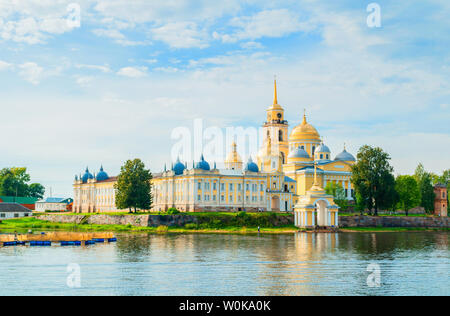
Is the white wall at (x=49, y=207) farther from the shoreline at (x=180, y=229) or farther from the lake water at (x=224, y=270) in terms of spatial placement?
the lake water at (x=224, y=270)

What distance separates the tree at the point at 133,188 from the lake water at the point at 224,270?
43.0 meters

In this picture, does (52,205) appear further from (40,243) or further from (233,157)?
(40,243)

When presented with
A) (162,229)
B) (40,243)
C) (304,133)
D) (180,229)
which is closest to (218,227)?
(180,229)

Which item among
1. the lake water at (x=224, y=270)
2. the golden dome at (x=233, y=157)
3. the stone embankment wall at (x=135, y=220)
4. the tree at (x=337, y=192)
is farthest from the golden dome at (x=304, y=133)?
the lake water at (x=224, y=270)

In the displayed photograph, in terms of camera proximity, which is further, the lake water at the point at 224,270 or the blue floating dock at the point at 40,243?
the blue floating dock at the point at 40,243

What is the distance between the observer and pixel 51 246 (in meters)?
62.3

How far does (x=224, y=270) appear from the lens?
138 ft

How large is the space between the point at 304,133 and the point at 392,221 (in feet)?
134

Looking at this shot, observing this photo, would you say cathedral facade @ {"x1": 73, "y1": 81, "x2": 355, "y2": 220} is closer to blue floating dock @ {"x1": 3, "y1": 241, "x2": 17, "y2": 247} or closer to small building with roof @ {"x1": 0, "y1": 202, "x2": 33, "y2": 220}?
small building with roof @ {"x1": 0, "y1": 202, "x2": 33, "y2": 220}

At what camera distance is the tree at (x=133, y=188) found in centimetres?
10519

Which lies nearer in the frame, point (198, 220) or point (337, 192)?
point (198, 220)

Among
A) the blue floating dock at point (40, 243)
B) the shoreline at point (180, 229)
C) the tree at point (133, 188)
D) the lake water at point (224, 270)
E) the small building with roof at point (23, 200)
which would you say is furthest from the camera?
the small building with roof at point (23, 200)

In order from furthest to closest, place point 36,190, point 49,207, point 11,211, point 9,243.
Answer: point 36,190 < point 49,207 < point 11,211 < point 9,243

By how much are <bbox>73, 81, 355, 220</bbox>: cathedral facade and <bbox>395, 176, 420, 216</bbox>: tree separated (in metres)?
15.8
